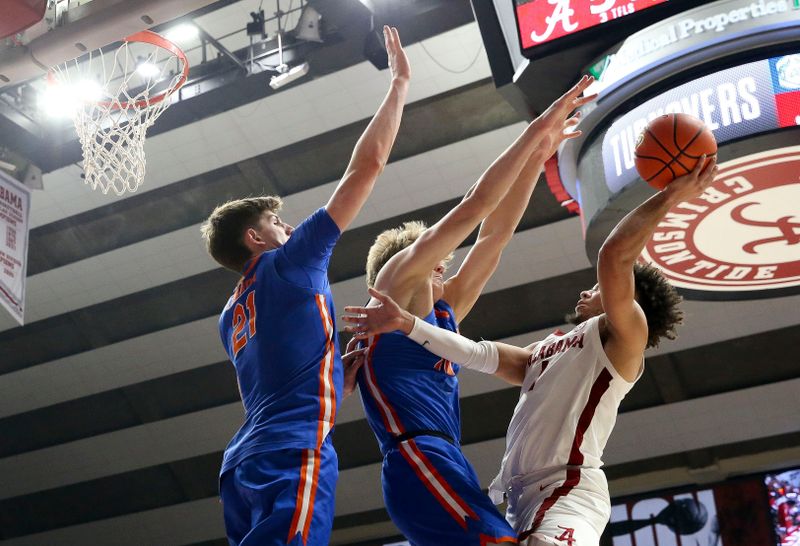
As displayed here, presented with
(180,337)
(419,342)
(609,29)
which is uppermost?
(609,29)

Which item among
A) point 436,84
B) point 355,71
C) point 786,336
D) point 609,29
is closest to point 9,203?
point 355,71

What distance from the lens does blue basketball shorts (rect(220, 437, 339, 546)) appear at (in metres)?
3.37

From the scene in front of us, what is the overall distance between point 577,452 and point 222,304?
10.9 m

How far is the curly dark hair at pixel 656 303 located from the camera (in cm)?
446

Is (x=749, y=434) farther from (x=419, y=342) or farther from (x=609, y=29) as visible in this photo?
(x=419, y=342)

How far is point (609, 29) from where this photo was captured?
789 centimetres

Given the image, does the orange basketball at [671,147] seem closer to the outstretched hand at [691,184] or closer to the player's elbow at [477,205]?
the outstretched hand at [691,184]

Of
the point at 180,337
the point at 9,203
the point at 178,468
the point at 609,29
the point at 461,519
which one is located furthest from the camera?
Answer: the point at 178,468

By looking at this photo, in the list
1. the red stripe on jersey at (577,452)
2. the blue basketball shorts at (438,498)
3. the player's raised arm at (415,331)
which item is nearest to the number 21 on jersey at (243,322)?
the player's raised arm at (415,331)

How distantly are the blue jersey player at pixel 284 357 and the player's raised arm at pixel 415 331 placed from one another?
0.13 meters

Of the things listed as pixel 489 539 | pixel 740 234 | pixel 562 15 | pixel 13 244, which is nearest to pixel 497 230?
pixel 489 539

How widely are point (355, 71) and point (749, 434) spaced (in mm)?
7226

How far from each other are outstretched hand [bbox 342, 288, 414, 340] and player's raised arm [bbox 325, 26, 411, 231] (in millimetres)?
359

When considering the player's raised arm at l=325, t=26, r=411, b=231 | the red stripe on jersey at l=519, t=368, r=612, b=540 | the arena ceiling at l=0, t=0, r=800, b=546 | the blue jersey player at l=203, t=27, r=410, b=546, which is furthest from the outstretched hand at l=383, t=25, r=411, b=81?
the arena ceiling at l=0, t=0, r=800, b=546
